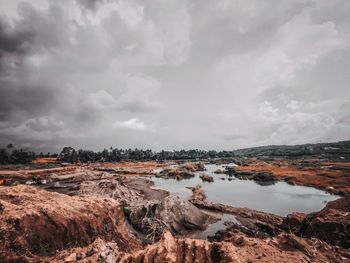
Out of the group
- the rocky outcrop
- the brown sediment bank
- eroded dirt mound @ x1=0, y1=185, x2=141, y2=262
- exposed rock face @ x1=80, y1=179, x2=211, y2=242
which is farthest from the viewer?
exposed rock face @ x1=80, y1=179, x2=211, y2=242

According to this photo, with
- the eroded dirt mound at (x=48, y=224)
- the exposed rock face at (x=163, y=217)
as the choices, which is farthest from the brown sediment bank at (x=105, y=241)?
the exposed rock face at (x=163, y=217)

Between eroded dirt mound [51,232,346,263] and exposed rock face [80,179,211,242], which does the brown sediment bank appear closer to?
eroded dirt mound [51,232,346,263]

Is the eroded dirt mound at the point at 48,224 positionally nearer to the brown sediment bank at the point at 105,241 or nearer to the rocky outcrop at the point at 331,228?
the brown sediment bank at the point at 105,241

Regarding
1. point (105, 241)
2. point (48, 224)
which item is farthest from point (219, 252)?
point (48, 224)

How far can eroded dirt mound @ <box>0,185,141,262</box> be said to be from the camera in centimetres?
1148

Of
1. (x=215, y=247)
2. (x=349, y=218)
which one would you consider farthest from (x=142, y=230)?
(x=349, y=218)

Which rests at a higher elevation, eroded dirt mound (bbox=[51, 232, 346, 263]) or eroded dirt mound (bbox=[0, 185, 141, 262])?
eroded dirt mound (bbox=[0, 185, 141, 262])

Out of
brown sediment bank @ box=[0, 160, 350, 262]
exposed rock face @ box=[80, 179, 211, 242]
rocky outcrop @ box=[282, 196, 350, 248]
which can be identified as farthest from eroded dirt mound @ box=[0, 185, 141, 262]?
rocky outcrop @ box=[282, 196, 350, 248]

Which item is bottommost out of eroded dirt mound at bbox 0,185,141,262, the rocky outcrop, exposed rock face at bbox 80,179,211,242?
exposed rock face at bbox 80,179,211,242

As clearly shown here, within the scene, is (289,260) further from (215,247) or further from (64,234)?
(64,234)

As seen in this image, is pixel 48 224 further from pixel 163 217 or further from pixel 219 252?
pixel 163 217

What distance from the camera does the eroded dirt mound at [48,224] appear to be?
452 inches

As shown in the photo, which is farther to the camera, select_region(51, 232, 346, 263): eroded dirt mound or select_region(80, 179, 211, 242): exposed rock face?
select_region(80, 179, 211, 242): exposed rock face

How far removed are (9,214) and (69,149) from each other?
205798 mm
